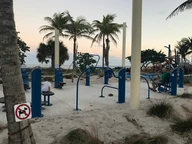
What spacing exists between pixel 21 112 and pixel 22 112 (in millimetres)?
13

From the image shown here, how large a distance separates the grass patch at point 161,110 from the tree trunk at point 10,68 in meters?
3.59

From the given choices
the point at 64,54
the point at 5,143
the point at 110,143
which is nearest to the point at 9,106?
the point at 5,143

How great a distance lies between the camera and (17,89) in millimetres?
3025

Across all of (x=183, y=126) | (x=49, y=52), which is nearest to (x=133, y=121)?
(x=183, y=126)

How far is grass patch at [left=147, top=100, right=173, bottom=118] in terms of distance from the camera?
5.61 meters

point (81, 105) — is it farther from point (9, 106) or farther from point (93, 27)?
point (93, 27)

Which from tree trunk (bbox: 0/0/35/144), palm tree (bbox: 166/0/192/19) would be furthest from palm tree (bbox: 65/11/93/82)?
tree trunk (bbox: 0/0/35/144)

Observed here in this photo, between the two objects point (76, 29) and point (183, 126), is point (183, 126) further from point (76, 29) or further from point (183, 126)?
point (76, 29)

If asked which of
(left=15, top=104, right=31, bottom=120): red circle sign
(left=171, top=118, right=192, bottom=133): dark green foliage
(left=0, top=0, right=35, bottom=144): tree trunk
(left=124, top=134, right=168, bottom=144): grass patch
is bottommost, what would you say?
(left=124, top=134, right=168, bottom=144): grass patch

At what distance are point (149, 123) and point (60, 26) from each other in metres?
23.0

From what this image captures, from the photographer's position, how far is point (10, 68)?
294 cm

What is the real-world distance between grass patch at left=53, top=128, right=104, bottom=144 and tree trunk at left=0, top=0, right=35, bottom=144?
103 centimetres

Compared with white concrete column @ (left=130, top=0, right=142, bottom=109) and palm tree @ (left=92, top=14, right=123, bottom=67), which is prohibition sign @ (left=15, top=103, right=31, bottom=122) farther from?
palm tree @ (left=92, top=14, right=123, bottom=67)

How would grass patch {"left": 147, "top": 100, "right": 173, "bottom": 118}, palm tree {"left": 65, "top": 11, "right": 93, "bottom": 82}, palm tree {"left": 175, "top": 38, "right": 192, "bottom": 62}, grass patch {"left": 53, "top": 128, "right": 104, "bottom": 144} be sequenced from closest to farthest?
grass patch {"left": 53, "top": 128, "right": 104, "bottom": 144}
grass patch {"left": 147, "top": 100, "right": 173, "bottom": 118}
palm tree {"left": 65, "top": 11, "right": 93, "bottom": 82}
palm tree {"left": 175, "top": 38, "right": 192, "bottom": 62}
